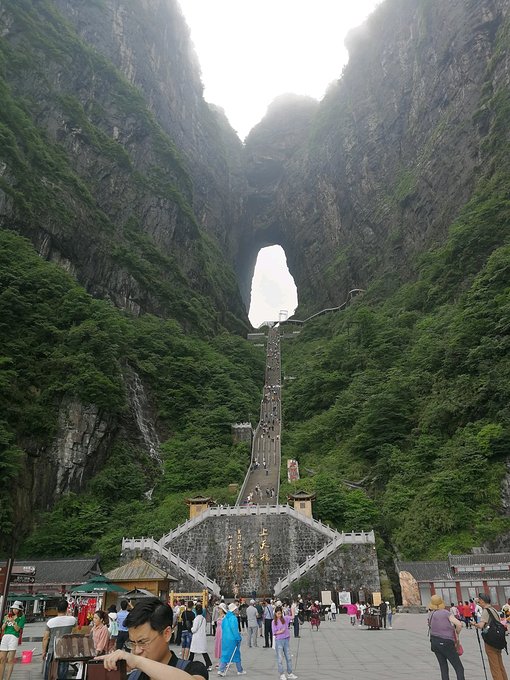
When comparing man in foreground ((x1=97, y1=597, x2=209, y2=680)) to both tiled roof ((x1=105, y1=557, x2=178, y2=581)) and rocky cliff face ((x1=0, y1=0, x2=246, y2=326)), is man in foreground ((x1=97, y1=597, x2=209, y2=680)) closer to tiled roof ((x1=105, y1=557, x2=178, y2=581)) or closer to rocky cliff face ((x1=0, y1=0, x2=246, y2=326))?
tiled roof ((x1=105, y1=557, x2=178, y2=581))

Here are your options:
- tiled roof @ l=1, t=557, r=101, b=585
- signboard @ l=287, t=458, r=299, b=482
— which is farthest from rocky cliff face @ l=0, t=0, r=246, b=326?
tiled roof @ l=1, t=557, r=101, b=585

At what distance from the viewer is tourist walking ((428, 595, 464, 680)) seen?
6043 millimetres

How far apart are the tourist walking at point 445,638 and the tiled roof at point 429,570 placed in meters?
16.5

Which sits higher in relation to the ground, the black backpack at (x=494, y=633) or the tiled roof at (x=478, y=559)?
the tiled roof at (x=478, y=559)

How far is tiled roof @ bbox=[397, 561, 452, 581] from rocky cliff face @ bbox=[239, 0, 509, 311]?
122 ft

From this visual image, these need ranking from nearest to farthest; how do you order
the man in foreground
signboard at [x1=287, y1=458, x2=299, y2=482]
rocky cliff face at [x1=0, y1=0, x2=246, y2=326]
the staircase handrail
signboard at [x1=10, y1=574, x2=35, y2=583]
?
the man in foreground, signboard at [x1=10, y1=574, x2=35, y2=583], the staircase handrail, signboard at [x1=287, y1=458, x2=299, y2=482], rocky cliff face at [x1=0, y1=0, x2=246, y2=326]

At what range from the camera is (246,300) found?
100375 mm

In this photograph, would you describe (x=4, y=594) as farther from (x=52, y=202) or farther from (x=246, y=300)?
(x=246, y=300)

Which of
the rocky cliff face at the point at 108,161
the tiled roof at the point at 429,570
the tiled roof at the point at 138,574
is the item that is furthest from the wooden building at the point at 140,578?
the rocky cliff face at the point at 108,161

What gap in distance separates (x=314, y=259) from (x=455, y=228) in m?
40.0

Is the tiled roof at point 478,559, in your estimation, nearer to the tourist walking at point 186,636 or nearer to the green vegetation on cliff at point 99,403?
the green vegetation on cliff at point 99,403

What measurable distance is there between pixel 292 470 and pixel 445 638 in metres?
26.9

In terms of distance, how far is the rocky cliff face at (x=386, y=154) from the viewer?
53531 mm

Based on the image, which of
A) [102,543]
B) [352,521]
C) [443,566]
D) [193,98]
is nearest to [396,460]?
[352,521]
